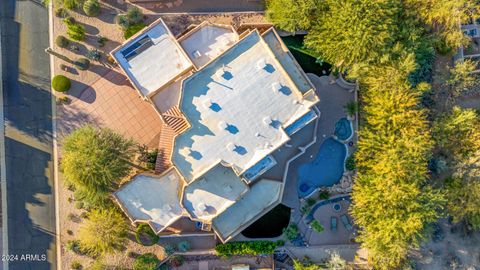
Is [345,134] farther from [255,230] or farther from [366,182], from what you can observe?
[255,230]

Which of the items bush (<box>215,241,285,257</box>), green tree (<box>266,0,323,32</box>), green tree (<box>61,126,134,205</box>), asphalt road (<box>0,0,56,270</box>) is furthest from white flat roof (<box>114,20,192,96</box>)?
bush (<box>215,241,285,257</box>)

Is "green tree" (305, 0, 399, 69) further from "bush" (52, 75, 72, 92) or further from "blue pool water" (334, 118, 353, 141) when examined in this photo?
"bush" (52, 75, 72, 92)

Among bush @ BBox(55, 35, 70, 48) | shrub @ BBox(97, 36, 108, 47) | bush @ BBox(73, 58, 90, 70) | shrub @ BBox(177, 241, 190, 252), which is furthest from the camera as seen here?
shrub @ BBox(177, 241, 190, 252)

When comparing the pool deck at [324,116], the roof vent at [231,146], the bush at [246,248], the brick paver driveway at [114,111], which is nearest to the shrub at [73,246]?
the brick paver driveway at [114,111]

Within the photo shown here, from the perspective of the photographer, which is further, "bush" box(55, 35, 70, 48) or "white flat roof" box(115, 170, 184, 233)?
"bush" box(55, 35, 70, 48)

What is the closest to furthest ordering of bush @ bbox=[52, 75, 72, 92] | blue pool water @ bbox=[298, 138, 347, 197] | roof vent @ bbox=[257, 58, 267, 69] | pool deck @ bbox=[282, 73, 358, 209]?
roof vent @ bbox=[257, 58, 267, 69]
bush @ bbox=[52, 75, 72, 92]
pool deck @ bbox=[282, 73, 358, 209]
blue pool water @ bbox=[298, 138, 347, 197]

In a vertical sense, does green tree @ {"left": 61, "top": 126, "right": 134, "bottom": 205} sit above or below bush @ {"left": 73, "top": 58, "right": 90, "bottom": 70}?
below

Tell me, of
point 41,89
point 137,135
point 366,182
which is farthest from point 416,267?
point 41,89

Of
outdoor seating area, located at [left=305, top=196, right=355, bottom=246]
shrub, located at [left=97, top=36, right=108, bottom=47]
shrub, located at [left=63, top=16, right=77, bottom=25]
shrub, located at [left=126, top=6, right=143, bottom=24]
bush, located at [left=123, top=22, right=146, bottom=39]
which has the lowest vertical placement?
outdoor seating area, located at [left=305, top=196, right=355, bottom=246]
